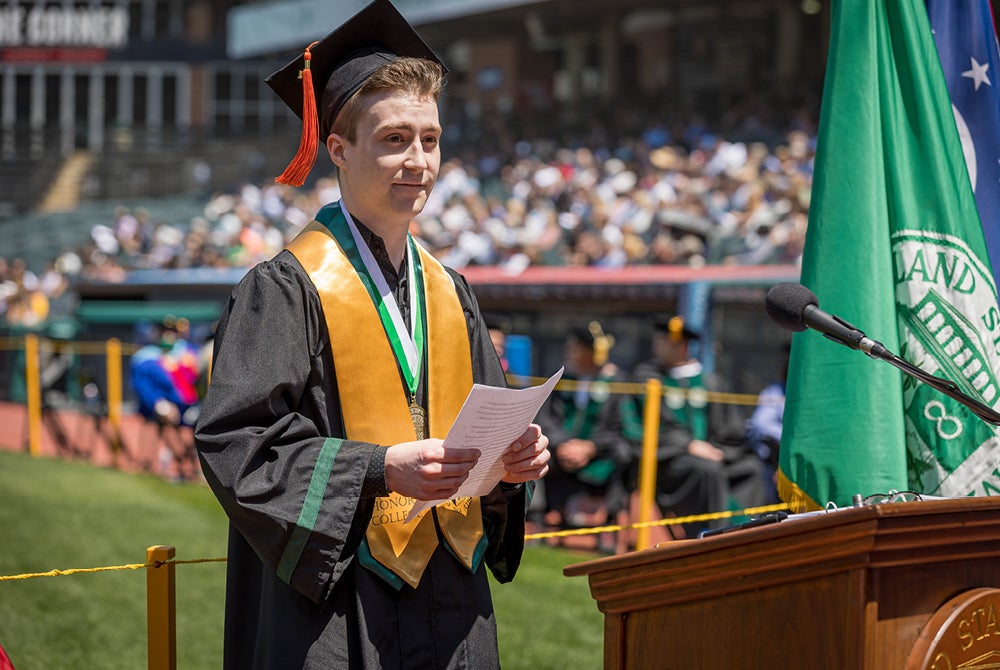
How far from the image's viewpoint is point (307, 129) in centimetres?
269

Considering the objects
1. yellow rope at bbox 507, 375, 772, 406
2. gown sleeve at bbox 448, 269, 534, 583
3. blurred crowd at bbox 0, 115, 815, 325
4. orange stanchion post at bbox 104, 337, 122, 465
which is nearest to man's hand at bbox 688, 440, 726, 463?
yellow rope at bbox 507, 375, 772, 406

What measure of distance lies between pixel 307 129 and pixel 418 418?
65cm

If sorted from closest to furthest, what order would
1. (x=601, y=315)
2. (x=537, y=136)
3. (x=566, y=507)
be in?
(x=566, y=507) → (x=601, y=315) → (x=537, y=136)

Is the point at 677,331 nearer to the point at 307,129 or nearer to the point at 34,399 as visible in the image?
the point at 307,129

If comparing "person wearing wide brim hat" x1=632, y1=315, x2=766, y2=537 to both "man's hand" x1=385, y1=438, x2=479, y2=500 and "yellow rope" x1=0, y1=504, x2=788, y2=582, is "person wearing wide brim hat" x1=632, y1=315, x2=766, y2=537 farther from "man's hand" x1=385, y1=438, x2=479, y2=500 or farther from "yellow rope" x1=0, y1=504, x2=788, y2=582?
"man's hand" x1=385, y1=438, x2=479, y2=500

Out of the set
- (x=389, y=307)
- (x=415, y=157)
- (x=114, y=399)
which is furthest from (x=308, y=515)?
(x=114, y=399)

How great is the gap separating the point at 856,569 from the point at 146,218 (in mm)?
26548

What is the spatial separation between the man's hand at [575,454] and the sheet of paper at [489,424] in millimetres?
6457

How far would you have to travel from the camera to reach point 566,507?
9203mm

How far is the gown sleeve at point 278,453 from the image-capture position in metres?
2.31

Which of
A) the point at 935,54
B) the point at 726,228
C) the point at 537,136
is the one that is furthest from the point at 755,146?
the point at 935,54

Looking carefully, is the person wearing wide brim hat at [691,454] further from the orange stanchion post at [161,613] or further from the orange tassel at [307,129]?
the orange tassel at [307,129]

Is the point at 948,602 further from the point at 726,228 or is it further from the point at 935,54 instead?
the point at 726,228

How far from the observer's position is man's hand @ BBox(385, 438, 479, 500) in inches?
90.7
